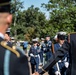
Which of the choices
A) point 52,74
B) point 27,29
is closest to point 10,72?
point 52,74

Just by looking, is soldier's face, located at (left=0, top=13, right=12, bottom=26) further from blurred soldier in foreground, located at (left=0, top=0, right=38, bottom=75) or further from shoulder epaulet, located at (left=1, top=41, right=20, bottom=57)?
shoulder epaulet, located at (left=1, top=41, right=20, bottom=57)

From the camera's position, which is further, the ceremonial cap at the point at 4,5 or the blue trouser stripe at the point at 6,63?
the ceremonial cap at the point at 4,5

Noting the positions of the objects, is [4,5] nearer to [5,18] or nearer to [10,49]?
[5,18]

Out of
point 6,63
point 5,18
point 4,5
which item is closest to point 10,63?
point 6,63

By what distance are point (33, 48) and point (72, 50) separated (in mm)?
9209

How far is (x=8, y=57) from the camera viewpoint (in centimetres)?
236

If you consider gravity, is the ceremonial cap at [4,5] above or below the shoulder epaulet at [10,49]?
above

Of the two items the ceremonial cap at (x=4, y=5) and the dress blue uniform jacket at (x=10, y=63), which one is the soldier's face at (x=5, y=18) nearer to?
the ceremonial cap at (x=4, y=5)

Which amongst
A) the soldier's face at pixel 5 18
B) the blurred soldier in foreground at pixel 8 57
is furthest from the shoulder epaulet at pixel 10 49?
the soldier's face at pixel 5 18

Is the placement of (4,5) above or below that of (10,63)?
above

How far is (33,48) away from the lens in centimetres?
1425

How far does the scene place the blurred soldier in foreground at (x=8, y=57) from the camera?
2346 mm

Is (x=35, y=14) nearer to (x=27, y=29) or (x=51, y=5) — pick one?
(x=27, y=29)

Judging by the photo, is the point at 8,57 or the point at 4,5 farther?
the point at 4,5
